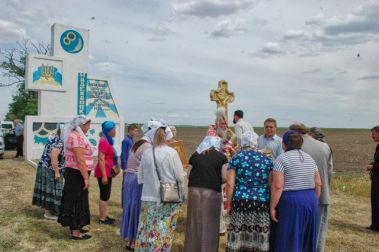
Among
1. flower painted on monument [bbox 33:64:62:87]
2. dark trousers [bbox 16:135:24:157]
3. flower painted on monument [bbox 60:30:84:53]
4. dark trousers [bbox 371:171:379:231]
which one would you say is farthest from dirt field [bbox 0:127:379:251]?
flower painted on monument [bbox 60:30:84:53]

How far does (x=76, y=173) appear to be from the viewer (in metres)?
5.20

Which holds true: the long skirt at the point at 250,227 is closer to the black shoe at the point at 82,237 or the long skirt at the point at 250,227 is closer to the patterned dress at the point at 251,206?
the patterned dress at the point at 251,206

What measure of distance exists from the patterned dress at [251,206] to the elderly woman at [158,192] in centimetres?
72

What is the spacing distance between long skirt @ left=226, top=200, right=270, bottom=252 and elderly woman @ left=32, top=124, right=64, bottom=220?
3295mm

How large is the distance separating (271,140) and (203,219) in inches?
77.7

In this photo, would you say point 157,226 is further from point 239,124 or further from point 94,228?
point 239,124

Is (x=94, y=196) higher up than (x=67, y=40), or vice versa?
(x=67, y=40)

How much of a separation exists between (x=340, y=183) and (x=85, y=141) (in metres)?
8.85

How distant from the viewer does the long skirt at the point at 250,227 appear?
12.6 feet

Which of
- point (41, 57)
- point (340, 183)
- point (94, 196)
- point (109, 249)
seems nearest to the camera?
point (109, 249)

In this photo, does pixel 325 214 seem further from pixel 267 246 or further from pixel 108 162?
pixel 108 162

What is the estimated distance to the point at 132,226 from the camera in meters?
4.84

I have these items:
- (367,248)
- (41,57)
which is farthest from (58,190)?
(41,57)

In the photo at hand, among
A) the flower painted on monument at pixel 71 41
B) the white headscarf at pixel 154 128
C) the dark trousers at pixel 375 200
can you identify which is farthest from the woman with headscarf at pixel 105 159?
the flower painted on monument at pixel 71 41
